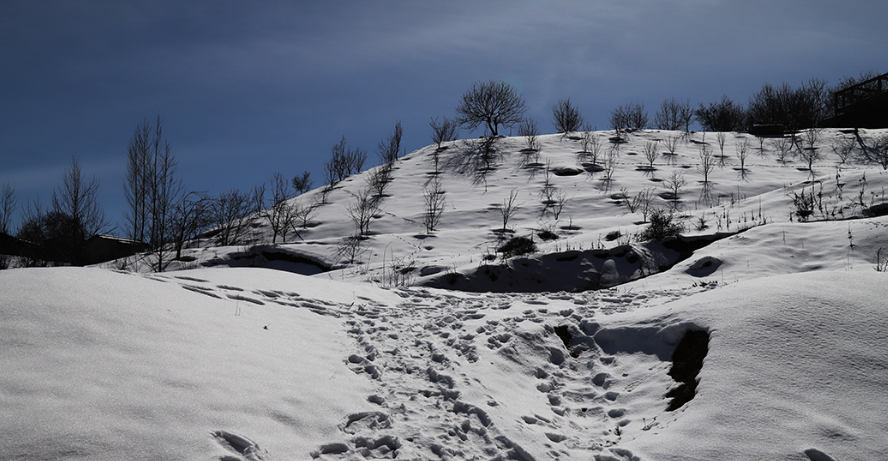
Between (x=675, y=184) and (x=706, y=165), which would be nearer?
(x=675, y=184)

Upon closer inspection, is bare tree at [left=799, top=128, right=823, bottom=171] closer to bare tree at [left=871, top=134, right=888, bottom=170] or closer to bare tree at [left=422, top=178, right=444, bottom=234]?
bare tree at [left=871, top=134, right=888, bottom=170]

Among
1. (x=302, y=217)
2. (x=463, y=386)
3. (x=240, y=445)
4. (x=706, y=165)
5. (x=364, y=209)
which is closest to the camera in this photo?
(x=240, y=445)

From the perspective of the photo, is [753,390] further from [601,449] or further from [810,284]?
[810,284]

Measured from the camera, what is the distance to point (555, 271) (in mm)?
9188

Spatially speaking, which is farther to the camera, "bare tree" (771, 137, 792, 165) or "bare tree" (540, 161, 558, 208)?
"bare tree" (771, 137, 792, 165)

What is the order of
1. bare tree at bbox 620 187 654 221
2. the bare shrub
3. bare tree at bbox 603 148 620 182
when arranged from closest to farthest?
bare tree at bbox 620 187 654 221
the bare shrub
bare tree at bbox 603 148 620 182

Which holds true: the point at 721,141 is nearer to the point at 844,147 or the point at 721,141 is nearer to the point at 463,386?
the point at 844,147

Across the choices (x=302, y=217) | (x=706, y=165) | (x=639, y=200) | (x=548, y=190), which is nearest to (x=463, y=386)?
(x=639, y=200)

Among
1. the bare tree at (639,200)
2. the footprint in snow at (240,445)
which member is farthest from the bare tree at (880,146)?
the footprint in snow at (240,445)

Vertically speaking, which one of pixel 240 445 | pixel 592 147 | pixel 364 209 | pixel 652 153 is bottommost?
pixel 240 445

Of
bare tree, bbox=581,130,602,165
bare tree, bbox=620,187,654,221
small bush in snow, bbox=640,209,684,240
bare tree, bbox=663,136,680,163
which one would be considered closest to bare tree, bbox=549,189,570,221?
bare tree, bbox=620,187,654,221

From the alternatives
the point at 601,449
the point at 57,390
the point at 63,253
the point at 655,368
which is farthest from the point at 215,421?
the point at 63,253

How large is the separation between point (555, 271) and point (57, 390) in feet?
26.9

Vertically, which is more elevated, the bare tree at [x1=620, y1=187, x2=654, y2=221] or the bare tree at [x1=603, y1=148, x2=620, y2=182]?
the bare tree at [x1=603, y1=148, x2=620, y2=182]
